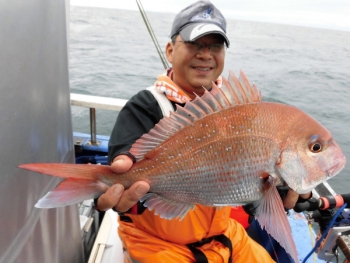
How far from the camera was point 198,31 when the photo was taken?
1.81 meters

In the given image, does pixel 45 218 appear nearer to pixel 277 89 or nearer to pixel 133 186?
pixel 133 186

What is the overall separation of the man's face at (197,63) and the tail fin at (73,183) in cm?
98

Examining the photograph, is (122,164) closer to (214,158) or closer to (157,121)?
(214,158)

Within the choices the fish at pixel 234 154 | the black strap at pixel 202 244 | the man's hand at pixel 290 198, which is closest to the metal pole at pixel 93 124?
the black strap at pixel 202 244

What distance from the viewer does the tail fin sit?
1.01 metres

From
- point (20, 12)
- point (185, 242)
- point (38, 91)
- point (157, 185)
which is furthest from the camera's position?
point (185, 242)

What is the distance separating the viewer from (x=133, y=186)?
4.11 feet

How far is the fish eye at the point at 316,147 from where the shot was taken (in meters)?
1.29

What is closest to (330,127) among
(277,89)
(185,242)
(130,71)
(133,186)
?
(277,89)

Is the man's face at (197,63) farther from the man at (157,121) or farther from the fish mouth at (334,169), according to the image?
the fish mouth at (334,169)

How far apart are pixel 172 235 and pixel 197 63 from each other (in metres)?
1.08

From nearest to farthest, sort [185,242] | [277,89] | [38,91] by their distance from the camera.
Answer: [38,91], [185,242], [277,89]

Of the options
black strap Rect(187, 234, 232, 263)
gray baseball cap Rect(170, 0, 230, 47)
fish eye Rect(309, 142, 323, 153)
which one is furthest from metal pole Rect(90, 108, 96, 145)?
fish eye Rect(309, 142, 323, 153)

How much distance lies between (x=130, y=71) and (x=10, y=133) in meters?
11.7
